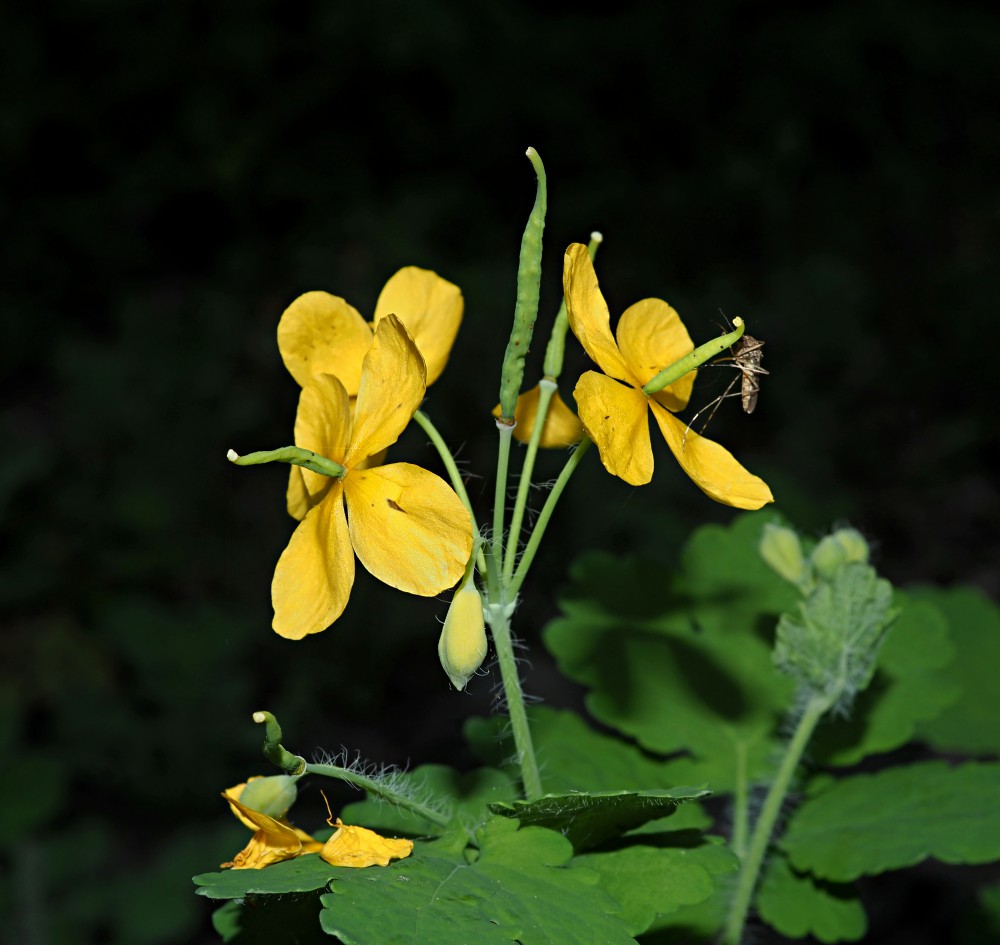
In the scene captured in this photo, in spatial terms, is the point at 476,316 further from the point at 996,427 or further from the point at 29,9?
the point at 29,9

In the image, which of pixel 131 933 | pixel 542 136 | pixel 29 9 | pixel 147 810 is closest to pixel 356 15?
pixel 542 136

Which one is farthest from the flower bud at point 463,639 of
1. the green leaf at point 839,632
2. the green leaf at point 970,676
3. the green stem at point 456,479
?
the green leaf at point 970,676

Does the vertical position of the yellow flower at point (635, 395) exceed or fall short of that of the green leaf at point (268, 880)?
it exceeds it

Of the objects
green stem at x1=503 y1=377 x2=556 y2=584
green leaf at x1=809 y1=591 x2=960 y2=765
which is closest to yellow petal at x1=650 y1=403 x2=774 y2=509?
green stem at x1=503 y1=377 x2=556 y2=584

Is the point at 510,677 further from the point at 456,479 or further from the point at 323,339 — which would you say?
the point at 323,339

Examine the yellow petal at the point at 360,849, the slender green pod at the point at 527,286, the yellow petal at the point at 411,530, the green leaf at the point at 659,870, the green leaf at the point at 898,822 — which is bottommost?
the yellow petal at the point at 360,849

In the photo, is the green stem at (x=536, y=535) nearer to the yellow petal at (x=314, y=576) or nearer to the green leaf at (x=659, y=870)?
the yellow petal at (x=314, y=576)
